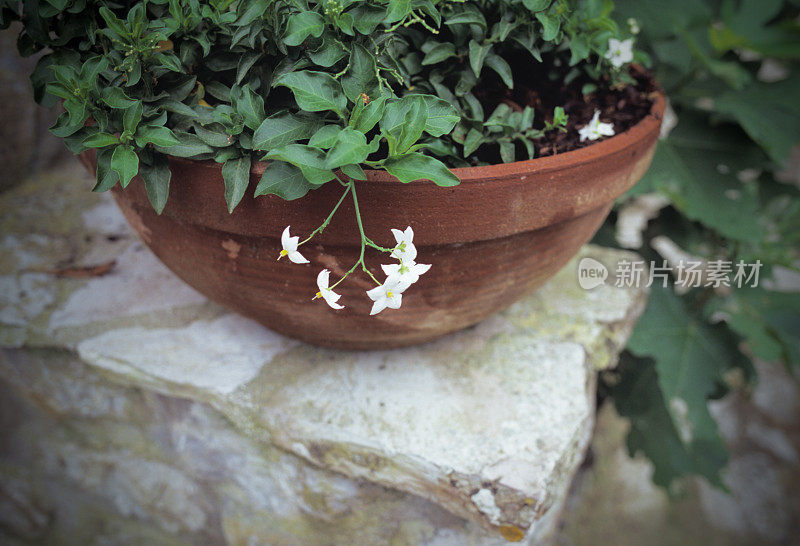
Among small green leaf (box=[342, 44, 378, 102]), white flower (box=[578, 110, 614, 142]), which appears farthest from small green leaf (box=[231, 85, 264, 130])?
white flower (box=[578, 110, 614, 142])

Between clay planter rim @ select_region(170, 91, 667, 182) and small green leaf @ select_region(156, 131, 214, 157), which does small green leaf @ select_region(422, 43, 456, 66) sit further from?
small green leaf @ select_region(156, 131, 214, 157)

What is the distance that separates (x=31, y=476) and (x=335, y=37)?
1.38 meters

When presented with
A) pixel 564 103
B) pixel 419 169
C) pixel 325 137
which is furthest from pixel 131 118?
pixel 564 103

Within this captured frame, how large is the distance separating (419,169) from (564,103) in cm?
42

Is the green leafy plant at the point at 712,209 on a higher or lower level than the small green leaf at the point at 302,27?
lower

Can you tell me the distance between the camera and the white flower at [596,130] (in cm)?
84

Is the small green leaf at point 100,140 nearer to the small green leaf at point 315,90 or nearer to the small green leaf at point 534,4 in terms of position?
the small green leaf at point 315,90

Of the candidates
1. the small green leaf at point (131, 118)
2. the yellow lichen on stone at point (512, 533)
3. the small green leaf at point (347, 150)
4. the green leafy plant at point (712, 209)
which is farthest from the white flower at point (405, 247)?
the green leafy plant at point (712, 209)

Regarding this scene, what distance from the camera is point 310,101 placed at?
Result: 2.04ft

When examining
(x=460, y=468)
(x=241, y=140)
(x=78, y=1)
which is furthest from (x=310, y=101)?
(x=460, y=468)

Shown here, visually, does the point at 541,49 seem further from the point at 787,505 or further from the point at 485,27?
the point at 787,505

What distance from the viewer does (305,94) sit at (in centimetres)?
62

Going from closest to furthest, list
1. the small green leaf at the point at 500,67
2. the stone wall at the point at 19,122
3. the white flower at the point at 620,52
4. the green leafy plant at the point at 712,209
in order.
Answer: the small green leaf at the point at 500,67, the white flower at the point at 620,52, the green leafy plant at the point at 712,209, the stone wall at the point at 19,122

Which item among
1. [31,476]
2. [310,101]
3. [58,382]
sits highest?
[310,101]
